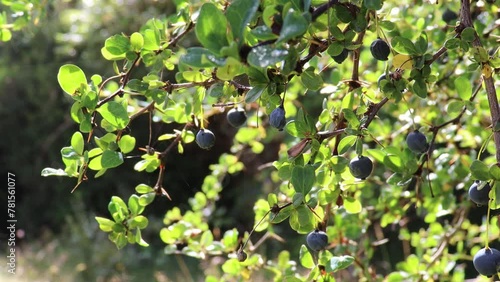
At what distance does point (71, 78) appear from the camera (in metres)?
0.88

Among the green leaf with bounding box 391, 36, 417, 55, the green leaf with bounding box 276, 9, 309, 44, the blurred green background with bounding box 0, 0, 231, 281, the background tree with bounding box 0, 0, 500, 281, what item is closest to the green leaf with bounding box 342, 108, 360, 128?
the background tree with bounding box 0, 0, 500, 281

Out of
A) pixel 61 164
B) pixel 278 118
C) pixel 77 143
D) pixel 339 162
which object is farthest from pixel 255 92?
pixel 61 164

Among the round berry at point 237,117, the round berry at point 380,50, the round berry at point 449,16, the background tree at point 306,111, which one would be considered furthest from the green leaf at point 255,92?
the round berry at point 449,16

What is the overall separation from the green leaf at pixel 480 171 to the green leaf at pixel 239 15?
35 centimetres

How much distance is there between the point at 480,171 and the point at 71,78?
55cm

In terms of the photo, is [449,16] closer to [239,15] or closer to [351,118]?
[351,118]

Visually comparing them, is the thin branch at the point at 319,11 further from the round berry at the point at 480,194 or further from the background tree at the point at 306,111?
the round berry at the point at 480,194

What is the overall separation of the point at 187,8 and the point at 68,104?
473cm

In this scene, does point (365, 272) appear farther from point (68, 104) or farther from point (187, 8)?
point (68, 104)

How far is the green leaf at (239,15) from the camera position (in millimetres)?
607

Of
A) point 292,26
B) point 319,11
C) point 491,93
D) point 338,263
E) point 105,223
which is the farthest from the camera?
point 105,223

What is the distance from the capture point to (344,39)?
0.84 metres

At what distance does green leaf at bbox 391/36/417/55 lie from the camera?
33.9 inches

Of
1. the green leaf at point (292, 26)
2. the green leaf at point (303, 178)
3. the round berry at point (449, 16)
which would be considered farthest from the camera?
the round berry at point (449, 16)
